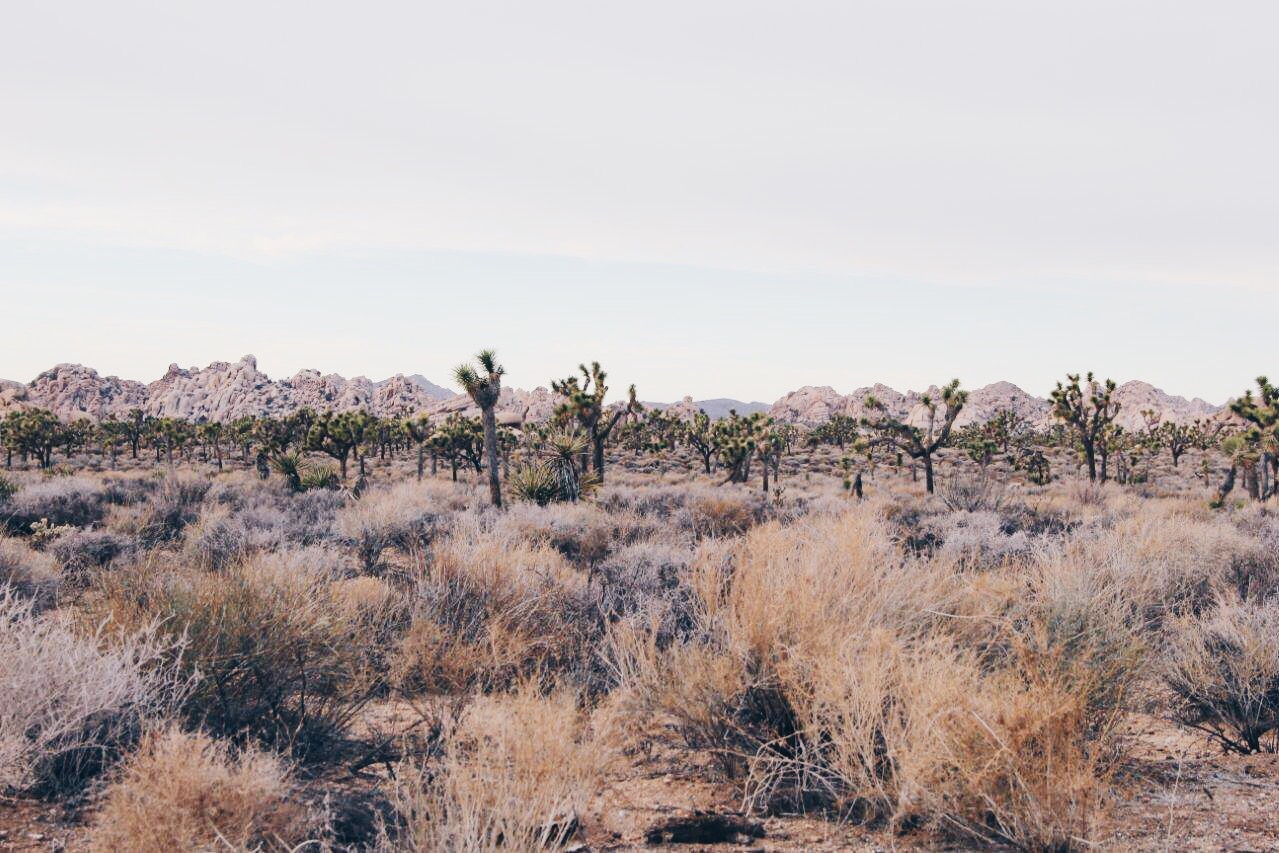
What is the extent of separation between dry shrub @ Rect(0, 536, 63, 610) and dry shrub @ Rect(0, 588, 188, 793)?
17.9 feet

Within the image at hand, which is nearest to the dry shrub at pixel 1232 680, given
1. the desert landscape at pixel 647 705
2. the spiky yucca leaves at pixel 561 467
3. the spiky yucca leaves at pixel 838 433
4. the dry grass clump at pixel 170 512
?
the desert landscape at pixel 647 705

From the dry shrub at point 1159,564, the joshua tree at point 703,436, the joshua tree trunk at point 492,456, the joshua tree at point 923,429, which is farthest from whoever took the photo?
the joshua tree at point 703,436

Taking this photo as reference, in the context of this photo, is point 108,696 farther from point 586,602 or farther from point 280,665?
point 586,602

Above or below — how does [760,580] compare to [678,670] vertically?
above

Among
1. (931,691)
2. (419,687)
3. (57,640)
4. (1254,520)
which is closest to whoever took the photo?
(931,691)

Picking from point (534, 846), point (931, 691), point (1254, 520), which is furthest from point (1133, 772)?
point (1254, 520)

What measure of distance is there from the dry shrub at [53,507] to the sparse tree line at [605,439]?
808 centimetres

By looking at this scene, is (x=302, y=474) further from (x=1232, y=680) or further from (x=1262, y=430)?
(x=1262, y=430)

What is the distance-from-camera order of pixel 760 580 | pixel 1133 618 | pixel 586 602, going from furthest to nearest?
pixel 586 602 < pixel 1133 618 < pixel 760 580

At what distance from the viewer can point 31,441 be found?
5816cm

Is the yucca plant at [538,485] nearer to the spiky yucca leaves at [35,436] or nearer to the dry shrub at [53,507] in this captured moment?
the dry shrub at [53,507]

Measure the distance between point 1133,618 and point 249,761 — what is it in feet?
25.2

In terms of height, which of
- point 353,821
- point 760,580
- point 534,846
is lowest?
point 353,821

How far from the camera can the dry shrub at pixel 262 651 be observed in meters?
5.26
